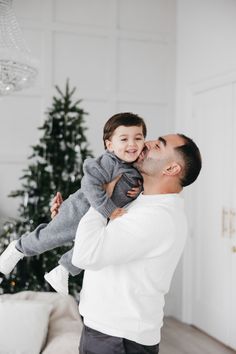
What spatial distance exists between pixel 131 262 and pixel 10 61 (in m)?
1.95

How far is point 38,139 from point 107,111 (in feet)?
2.61

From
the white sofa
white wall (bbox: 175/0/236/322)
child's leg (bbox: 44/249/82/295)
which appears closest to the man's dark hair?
child's leg (bbox: 44/249/82/295)

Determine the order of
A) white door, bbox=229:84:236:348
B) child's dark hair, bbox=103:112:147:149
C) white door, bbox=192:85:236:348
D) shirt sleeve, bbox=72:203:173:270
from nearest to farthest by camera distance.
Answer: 1. shirt sleeve, bbox=72:203:173:270
2. child's dark hair, bbox=103:112:147:149
3. white door, bbox=229:84:236:348
4. white door, bbox=192:85:236:348

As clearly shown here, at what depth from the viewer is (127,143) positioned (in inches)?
83.0

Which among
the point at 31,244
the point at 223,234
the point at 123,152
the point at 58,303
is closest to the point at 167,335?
the point at 223,234

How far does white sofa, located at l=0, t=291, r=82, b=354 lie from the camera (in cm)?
305

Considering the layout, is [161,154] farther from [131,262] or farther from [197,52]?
[197,52]

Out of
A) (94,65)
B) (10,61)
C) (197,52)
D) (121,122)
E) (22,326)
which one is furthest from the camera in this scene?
(94,65)

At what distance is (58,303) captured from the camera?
3541mm

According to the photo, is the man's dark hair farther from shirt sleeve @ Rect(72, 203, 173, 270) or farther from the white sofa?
the white sofa

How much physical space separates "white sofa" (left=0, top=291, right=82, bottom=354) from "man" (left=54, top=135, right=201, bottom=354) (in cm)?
120

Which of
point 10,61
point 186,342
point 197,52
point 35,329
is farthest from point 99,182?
point 197,52

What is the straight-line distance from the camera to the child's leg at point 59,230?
226cm

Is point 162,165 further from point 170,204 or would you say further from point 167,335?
point 167,335
